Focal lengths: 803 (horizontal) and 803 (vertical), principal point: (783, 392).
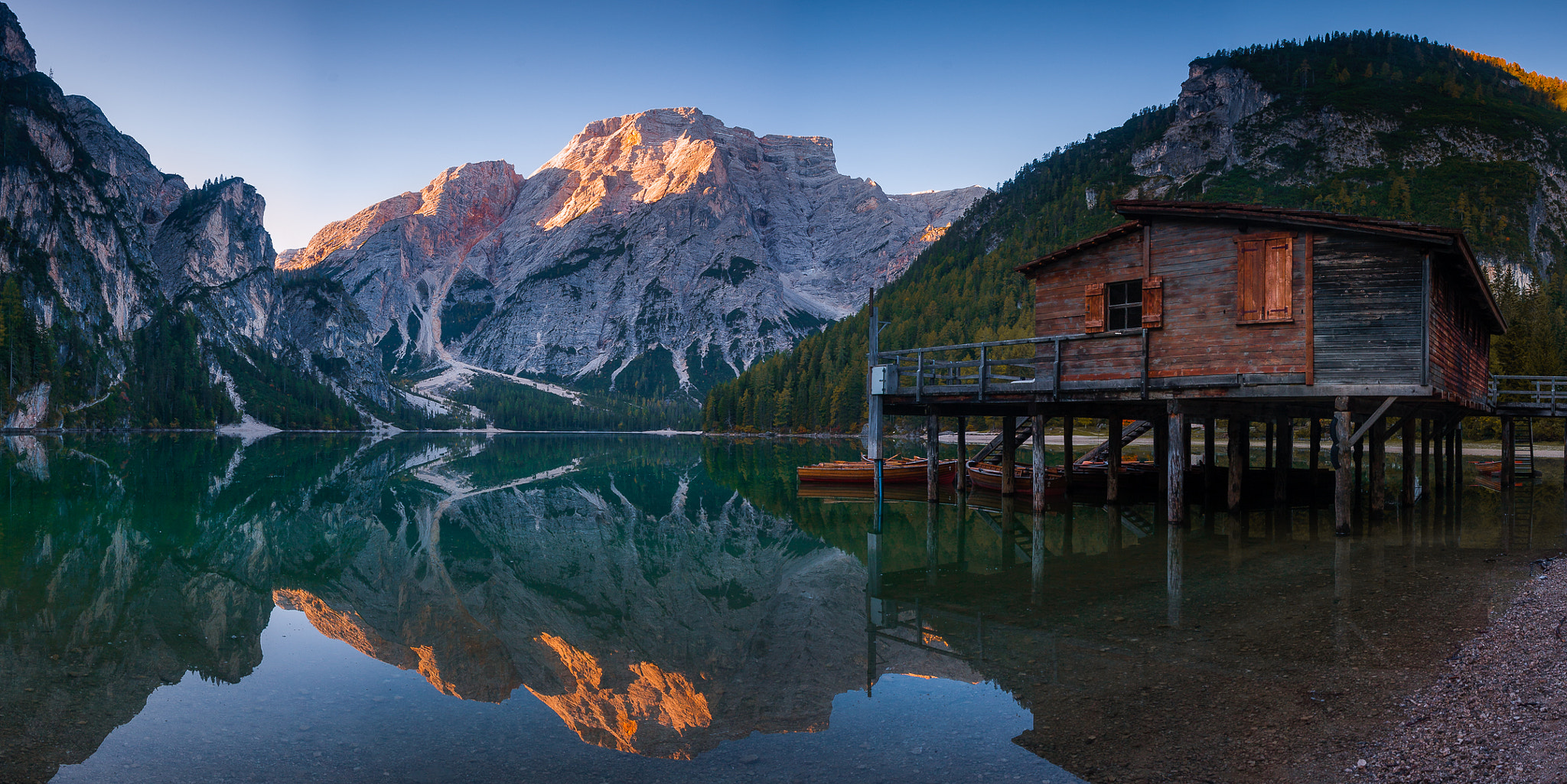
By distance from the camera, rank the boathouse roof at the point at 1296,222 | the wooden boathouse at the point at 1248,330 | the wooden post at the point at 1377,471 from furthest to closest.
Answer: the wooden post at the point at 1377,471 → the wooden boathouse at the point at 1248,330 → the boathouse roof at the point at 1296,222

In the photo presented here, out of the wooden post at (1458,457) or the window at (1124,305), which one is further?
the wooden post at (1458,457)

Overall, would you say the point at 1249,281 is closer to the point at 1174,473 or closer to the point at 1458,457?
the point at 1174,473

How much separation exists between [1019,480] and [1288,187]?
543 feet

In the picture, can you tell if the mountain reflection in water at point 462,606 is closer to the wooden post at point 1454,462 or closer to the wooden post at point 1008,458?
the wooden post at point 1008,458

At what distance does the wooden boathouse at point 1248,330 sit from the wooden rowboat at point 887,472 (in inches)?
381

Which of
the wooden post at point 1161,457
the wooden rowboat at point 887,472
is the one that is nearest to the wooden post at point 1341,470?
the wooden post at point 1161,457

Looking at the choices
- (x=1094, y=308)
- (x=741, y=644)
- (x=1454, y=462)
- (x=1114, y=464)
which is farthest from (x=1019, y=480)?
(x=1454, y=462)

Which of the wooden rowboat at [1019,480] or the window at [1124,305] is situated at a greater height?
the window at [1124,305]

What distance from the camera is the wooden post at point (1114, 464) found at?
33062mm

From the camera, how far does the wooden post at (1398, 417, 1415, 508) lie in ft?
101

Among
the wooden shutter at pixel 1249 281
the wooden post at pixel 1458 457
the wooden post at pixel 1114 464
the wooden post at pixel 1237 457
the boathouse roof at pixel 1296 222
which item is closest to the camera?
the boathouse roof at pixel 1296 222

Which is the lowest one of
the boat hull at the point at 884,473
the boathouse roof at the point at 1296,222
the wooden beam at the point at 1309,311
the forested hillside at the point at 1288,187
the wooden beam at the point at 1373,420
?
the boat hull at the point at 884,473

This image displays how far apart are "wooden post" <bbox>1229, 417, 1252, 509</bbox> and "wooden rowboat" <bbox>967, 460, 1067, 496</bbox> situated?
268 inches

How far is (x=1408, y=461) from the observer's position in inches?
1246
